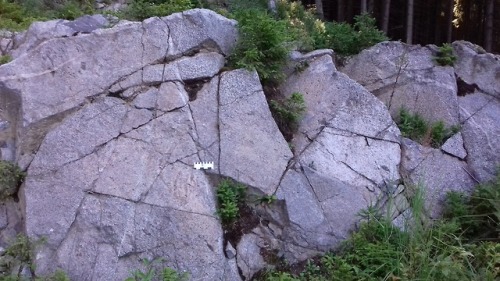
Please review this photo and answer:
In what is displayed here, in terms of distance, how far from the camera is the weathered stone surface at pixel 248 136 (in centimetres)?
585

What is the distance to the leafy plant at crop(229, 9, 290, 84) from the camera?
6.25 meters

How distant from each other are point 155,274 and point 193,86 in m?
2.12

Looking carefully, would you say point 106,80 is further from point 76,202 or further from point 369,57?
point 369,57

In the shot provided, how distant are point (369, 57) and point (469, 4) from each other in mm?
8389

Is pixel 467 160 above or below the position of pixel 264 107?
below

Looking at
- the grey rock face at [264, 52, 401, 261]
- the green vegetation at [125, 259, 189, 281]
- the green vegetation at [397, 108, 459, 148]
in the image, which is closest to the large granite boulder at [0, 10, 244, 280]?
the green vegetation at [125, 259, 189, 281]

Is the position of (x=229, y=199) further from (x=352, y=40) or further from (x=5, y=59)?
(x=352, y=40)

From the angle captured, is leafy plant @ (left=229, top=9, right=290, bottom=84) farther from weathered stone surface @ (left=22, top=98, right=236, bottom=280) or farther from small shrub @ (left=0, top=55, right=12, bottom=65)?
small shrub @ (left=0, top=55, right=12, bottom=65)

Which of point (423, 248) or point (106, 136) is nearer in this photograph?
point (423, 248)

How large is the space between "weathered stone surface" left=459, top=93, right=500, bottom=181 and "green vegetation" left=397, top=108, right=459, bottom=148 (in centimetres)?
23

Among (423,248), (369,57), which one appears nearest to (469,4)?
(369,57)

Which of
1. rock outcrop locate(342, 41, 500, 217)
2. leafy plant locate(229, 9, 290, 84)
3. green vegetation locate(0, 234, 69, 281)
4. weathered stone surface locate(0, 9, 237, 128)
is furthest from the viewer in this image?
rock outcrop locate(342, 41, 500, 217)

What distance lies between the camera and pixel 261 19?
6348mm

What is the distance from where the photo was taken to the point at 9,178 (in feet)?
17.7
